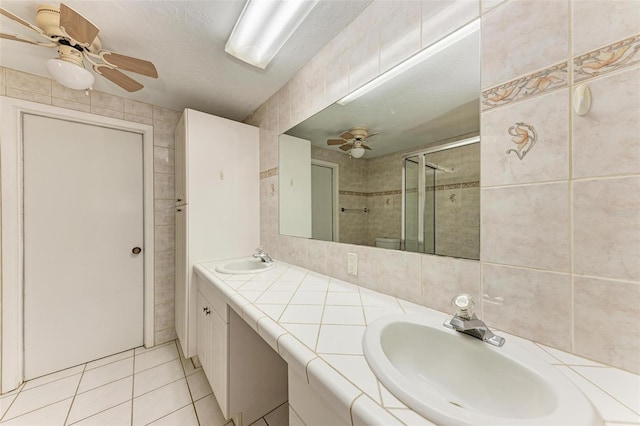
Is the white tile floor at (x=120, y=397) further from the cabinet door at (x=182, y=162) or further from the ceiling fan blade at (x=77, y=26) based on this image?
the ceiling fan blade at (x=77, y=26)

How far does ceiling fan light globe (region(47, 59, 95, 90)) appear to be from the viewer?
1.11 m

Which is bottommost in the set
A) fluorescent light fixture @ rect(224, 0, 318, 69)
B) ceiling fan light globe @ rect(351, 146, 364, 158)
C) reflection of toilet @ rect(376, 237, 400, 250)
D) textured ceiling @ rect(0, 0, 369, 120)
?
reflection of toilet @ rect(376, 237, 400, 250)

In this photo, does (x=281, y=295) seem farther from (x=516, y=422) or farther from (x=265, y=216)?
(x=265, y=216)

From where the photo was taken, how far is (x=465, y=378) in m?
0.66

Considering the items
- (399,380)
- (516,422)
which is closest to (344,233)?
(399,380)

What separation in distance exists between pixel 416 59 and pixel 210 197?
164 cm

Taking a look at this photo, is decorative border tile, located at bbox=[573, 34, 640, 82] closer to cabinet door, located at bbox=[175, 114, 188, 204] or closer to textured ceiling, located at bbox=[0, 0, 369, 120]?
textured ceiling, located at bbox=[0, 0, 369, 120]

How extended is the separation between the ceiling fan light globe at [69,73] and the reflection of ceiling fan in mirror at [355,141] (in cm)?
142

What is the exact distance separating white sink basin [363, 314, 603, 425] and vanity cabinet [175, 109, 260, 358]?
1.50 meters

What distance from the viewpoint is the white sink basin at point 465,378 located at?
0.41 m

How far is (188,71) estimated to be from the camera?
1574mm

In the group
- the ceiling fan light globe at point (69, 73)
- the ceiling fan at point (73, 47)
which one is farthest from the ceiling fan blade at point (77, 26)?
the ceiling fan light globe at point (69, 73)

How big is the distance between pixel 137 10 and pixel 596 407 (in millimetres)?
2115

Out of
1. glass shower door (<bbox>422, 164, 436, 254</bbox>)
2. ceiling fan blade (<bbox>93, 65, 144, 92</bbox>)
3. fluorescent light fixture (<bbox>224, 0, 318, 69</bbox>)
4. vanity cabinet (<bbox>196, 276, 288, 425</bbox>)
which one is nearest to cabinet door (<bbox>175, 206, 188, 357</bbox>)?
vanity cabinet (<bbox>196, 276, 288, 425</bbox>)
